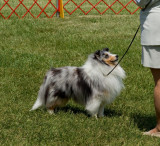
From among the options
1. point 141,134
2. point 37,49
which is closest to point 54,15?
point 37,49

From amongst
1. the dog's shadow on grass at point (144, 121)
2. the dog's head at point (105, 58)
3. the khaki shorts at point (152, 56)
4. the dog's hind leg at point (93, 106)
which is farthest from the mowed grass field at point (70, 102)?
the khaki shorts at point (152, 56)

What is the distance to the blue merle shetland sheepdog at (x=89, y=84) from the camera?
531 cm

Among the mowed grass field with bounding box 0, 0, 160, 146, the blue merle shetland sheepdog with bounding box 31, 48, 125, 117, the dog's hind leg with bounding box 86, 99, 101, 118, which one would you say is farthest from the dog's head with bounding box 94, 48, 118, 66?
the mowed grass field with bounding box 0, 0, 160, 146

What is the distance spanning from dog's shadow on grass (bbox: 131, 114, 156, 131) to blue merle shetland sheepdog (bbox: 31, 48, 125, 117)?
1.41 feet

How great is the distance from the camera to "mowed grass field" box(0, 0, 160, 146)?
466 centimetres

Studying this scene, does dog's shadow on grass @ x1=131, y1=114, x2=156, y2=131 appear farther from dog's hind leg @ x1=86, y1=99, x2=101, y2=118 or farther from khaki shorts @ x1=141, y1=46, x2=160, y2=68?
khaki shorts @ x1=141, y1=46, x2=160, y2=68

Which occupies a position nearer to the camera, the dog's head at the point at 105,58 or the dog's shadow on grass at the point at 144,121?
the dog's shadow on grass at the point at 144,121

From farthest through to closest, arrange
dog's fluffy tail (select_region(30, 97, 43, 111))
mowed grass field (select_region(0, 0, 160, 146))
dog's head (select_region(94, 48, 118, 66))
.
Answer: dog's fluffy tail (select_region(30, 97, 43, 111)) < dog's head (select_region(94, 48, 118, 66)) < mowed grass field (select_region(0, 0, 160, 146))

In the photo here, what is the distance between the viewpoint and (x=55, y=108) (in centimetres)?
579

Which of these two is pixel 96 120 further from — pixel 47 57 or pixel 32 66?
pixel 47 57

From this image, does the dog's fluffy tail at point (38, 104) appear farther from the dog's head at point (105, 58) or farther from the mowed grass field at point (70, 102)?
the dog's head at point (105, 58)

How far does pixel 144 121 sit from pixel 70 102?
4.49 ft

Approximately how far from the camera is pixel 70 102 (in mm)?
6262

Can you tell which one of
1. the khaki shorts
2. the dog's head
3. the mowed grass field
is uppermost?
the khaki shorts
